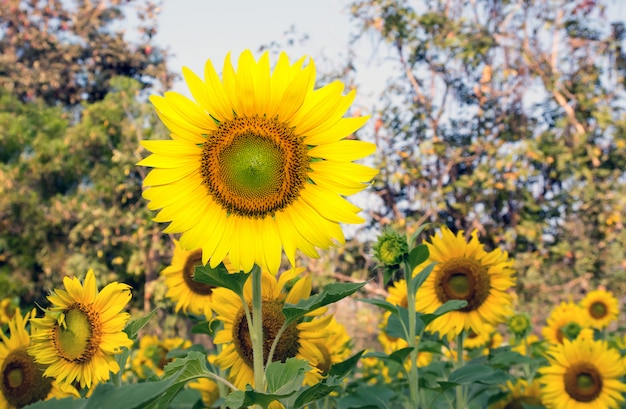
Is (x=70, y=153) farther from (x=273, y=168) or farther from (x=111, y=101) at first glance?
(x=273, y=168)

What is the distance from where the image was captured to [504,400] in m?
2.09

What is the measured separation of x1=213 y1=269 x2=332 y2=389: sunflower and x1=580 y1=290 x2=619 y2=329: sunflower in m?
2.41

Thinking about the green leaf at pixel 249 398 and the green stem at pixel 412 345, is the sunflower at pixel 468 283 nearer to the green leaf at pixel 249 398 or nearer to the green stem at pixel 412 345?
the green stem at pixel 412 345

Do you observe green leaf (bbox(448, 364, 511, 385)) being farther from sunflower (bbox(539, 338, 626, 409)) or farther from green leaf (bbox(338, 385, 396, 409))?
sunflower (bbox(539, 338, 626, 409))

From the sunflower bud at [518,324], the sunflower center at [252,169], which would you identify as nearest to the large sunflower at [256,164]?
the sunflower center at [252,169]

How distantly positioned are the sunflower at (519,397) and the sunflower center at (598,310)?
52.9 inches

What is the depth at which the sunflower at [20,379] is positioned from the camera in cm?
132

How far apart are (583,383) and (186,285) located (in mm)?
Answer: 1329

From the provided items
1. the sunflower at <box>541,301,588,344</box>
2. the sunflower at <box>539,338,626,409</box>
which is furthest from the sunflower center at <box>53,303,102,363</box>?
the sunflower at <box>541,301,588,344</box>

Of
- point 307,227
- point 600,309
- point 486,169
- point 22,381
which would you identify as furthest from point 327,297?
point 486,169

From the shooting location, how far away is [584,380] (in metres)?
2.13

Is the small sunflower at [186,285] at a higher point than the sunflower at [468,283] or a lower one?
lower

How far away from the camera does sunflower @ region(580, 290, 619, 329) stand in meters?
3.35

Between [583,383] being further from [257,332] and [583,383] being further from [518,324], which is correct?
[257,332]
